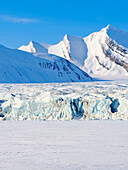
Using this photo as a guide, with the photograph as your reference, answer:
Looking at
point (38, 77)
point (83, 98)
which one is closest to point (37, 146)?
point (83, 98)

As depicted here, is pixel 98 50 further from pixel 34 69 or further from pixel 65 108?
pixel 65 108

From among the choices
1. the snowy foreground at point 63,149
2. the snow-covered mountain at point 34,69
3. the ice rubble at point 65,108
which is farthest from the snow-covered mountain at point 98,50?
the snowy foreground at point 63,149

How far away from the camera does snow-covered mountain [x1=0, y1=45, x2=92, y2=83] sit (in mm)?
59531

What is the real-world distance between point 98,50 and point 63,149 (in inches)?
4623

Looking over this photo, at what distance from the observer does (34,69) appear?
6656cm

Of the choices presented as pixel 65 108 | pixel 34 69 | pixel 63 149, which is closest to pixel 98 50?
pixel 34 69

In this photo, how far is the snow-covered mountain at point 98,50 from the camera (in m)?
107

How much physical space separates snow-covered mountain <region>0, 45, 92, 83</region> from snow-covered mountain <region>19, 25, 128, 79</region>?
27.8m

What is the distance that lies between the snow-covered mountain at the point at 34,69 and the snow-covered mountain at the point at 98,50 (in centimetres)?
2776

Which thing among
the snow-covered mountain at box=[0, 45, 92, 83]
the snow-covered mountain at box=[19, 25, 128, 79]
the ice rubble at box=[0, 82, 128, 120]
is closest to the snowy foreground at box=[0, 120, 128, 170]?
the ice rubble at box=[0, 82, 128, 120]

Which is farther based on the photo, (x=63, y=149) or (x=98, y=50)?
(x=98, y=50)

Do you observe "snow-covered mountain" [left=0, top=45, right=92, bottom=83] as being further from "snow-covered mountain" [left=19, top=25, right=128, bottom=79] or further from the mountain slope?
the mountain slope

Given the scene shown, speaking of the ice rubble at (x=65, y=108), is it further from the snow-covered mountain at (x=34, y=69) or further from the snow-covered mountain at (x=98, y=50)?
the snow-covered mountain at (x=98, y=50)

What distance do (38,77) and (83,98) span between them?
47268 millimetres
